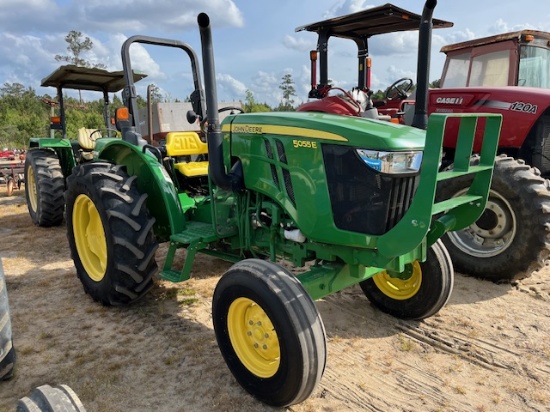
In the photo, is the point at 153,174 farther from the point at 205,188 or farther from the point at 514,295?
the point at 514,295

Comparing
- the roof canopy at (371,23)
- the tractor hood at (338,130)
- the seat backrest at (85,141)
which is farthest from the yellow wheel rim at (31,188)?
the tractor hood at (338,130)

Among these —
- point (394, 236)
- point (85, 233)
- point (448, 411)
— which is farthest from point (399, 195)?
point (85, 233)

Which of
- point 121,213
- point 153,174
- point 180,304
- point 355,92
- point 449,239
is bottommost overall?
point 180,304

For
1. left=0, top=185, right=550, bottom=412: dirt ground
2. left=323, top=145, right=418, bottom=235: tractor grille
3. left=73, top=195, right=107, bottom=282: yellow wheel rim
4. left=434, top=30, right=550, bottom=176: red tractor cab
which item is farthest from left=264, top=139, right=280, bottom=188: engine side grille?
left=434, top=30, right=550, bottom=176: red tractor cab

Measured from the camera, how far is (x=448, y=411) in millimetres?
2361

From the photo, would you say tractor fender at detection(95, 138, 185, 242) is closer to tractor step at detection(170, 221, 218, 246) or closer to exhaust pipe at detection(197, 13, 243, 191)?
tractor step at detection(170, 221, 218, 246)

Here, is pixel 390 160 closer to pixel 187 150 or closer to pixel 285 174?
pixel 285 174

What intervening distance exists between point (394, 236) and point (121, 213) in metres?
1.94

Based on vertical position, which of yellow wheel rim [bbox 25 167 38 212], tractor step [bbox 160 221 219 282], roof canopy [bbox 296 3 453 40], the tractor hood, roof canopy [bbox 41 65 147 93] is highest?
roof canopy [bbox 296 3 453 40]

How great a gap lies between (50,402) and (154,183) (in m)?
2.29

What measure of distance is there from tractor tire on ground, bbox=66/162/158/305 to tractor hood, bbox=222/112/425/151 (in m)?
1.03

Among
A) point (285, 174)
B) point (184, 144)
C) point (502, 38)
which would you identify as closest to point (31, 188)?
point (184, 144)

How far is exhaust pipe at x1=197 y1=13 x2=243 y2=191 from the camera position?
2.81 m

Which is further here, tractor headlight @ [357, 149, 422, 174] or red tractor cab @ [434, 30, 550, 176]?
red tractor cab @ [434, 30, 550, 176]
